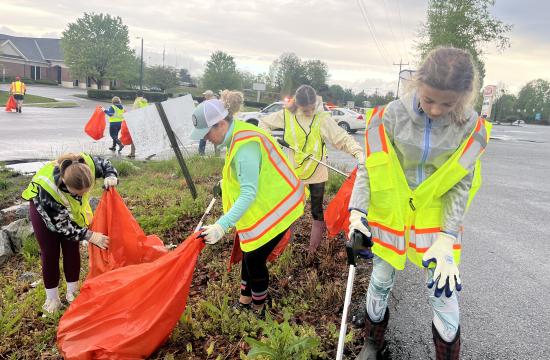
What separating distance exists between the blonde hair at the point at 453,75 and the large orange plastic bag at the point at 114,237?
2.49m

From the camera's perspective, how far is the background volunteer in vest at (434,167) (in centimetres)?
196

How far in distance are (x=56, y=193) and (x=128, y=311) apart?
3.50 ft

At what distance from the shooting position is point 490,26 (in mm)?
26531

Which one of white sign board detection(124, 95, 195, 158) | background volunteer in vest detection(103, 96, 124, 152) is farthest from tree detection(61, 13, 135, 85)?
white sign board detection(124, 95, 195, 158)

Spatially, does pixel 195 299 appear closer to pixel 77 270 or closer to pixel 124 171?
pixel 77 270

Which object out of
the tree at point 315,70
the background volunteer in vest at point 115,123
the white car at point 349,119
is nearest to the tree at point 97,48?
the tree at point 315,70

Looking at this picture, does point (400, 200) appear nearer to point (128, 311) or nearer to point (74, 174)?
point (128, 311)

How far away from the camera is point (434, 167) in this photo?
2.15 metres

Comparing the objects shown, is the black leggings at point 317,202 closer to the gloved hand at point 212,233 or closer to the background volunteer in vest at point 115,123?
the gloved hand at point 212,233

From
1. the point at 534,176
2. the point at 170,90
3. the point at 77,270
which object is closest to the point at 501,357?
the point at 77,270

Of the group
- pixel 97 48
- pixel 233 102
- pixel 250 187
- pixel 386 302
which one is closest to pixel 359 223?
pixel 386 302

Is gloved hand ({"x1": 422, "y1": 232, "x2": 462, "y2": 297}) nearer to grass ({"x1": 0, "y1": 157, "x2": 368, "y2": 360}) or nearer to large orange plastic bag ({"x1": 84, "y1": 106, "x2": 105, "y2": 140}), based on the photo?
grass ({"x1": 0, "y1": 157, "x2": 368, "y2": 360})

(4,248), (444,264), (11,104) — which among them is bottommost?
(4,248)

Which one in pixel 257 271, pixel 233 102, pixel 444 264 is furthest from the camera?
pixel 233 102
